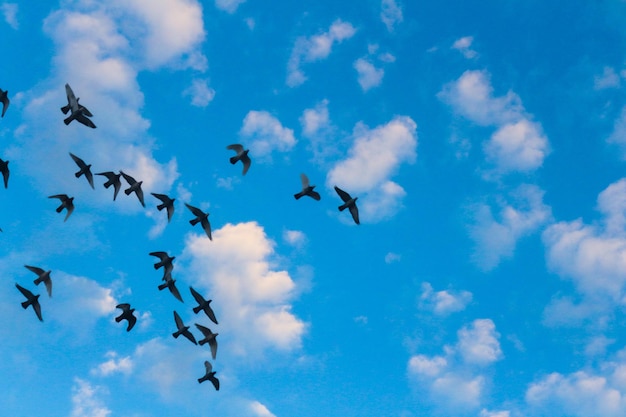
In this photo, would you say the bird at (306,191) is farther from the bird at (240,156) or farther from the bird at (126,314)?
the bird at (126,314)

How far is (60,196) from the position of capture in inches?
1865

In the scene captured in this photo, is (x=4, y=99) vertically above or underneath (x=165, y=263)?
above

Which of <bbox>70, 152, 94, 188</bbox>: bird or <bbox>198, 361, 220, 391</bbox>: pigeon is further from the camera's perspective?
<bbox>198, 361, 220, 391</bbox>: pigeon

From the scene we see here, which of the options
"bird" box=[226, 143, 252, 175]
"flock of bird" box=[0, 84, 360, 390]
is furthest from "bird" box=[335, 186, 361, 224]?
"bird" box=[226, 143, 252, 175]

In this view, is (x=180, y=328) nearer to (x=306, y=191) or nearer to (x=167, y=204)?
(x=167, y=204)

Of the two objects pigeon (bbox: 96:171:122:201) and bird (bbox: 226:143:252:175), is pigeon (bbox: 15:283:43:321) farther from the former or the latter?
bird (bbox: 226:143:252:175)

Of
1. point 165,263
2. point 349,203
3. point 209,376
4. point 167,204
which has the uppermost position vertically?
point 167,204

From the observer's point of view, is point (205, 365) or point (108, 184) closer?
point (108, 184)

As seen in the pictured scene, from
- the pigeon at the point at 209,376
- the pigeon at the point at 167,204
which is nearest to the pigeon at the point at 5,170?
the pigeon at the point at 167,204

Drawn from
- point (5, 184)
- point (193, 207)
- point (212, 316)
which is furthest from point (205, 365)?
point (5, 184)

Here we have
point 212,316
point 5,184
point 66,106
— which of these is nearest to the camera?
point 66,106

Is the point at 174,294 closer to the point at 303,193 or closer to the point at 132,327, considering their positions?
the point at 132,327

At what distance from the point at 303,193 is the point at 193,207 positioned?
9.23m

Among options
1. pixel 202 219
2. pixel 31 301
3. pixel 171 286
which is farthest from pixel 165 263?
pixel 31 301
